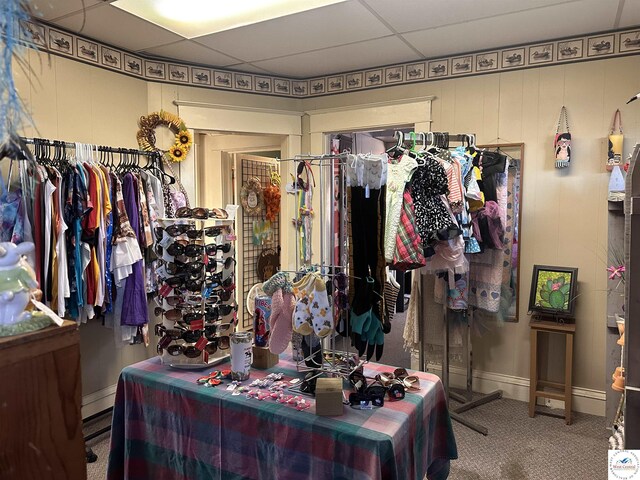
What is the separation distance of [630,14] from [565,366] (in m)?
2.33

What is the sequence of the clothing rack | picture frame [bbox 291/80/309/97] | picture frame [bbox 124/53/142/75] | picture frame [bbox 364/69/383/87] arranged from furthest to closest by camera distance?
picture frame [bbox 291/80/309/97], picture frame [bbox 364/69/383/87], picture frame [bbox 124/53/142/75], the clothing rack

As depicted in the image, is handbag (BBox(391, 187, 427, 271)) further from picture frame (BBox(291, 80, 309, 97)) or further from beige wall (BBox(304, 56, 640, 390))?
picture frame (BBox(291, 80, 309, 97))

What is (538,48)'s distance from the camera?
11.1 feet

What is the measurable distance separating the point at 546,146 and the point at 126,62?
3.13m

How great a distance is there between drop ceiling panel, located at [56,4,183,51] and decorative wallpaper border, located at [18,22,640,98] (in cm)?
11

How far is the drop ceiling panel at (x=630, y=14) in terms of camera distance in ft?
8.82

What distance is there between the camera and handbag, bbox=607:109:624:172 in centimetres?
311

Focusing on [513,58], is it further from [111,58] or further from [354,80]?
[111,58]

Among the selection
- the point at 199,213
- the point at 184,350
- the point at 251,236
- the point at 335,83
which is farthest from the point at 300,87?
the point at 184,350

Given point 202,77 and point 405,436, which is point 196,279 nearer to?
point 405,436

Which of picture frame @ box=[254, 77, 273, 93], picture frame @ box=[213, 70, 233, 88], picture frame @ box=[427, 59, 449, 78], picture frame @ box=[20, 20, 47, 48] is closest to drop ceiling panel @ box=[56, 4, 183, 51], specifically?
picture frame @ box=[213, 70, 233, 88]

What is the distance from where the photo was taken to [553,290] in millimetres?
3328

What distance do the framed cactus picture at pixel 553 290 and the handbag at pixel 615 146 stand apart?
756 millimetres

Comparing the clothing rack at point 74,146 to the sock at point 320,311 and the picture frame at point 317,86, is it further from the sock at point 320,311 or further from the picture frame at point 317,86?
the sock at point 320,311
